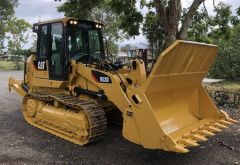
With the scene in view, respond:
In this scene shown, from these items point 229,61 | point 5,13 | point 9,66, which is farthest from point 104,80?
point 5,13

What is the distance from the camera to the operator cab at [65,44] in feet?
27.2

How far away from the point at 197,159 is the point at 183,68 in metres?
1.63

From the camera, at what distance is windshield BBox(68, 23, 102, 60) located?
844 cm

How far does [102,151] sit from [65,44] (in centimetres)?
243

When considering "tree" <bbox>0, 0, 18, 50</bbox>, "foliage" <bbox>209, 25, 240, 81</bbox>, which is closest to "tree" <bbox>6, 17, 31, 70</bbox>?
"tree" <bbox>0, 0, 18, 50</bbox>

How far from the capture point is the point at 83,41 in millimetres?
8812

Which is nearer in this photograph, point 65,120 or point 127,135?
point 127,135

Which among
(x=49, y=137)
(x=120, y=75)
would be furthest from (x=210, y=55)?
(x=49, y=137)

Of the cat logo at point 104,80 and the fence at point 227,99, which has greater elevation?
the cat logo at point 104,80

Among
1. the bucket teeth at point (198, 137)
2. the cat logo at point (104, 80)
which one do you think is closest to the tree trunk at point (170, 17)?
the cat logo at point (104, 80)

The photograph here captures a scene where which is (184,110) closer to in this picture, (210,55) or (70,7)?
(210,55)

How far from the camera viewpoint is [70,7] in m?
13.4

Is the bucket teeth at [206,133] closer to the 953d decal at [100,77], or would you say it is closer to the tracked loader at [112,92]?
the tracked loader at [112,92]

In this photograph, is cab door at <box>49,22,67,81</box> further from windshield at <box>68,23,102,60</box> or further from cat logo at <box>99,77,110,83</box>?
cat logo at <box>99,77,110,83</box>
